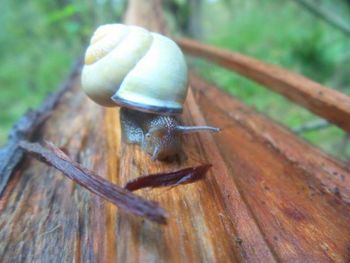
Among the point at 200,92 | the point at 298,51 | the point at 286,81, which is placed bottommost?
the point at 298,51

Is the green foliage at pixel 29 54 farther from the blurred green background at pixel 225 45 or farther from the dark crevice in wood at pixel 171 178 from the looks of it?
the dark crevice in wood at pixel 171 178

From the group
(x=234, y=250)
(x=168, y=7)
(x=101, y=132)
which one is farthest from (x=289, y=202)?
(x=168, y=7)

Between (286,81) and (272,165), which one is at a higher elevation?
(286,81)

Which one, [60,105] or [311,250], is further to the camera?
[60,105]

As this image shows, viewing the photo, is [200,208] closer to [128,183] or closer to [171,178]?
[171,178]

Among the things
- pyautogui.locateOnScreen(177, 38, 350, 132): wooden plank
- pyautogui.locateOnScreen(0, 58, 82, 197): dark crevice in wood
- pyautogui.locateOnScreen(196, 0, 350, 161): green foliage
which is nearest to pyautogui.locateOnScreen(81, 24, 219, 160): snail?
pyautogui.locateOnScreen(0, 58, 82, 197): dark crevice in wood

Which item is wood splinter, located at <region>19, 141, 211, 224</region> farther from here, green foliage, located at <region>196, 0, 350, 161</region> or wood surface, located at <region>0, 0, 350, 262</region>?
green foliage, located at <region>196, 0, 350, 161</region>

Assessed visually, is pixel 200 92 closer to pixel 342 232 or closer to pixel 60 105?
pixel 60 105

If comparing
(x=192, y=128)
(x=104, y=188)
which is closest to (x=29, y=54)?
(x=192, y=128)
